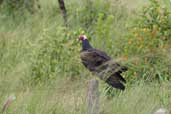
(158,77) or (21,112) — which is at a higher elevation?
(21,112)

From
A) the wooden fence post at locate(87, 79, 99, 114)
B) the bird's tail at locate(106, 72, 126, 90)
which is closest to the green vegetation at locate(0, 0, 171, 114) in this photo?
the bird's tail at locate(106, 72, 126, 90)

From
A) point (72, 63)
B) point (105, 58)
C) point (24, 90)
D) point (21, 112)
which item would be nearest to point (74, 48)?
point (72, 63)

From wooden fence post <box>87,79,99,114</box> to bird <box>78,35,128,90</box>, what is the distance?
83cm

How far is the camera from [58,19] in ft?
37.8

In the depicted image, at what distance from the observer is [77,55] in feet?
27.6

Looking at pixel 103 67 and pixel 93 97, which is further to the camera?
pixel 103 67

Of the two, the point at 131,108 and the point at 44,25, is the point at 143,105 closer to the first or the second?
the point at 131,108

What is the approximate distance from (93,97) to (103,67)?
152 cm

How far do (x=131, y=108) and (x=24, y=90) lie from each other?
3.54ft

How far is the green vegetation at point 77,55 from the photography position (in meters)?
5.66

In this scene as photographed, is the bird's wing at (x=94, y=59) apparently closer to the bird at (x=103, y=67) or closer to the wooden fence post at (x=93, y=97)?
the bird at (x=103, y=67)

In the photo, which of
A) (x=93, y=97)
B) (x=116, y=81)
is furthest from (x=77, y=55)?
(x=93, y=97)

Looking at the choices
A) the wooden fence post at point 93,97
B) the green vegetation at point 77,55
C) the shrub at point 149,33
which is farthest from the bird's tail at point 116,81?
the wooden fence post at point 93,97

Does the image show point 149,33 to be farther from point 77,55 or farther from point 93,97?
point 93,97
